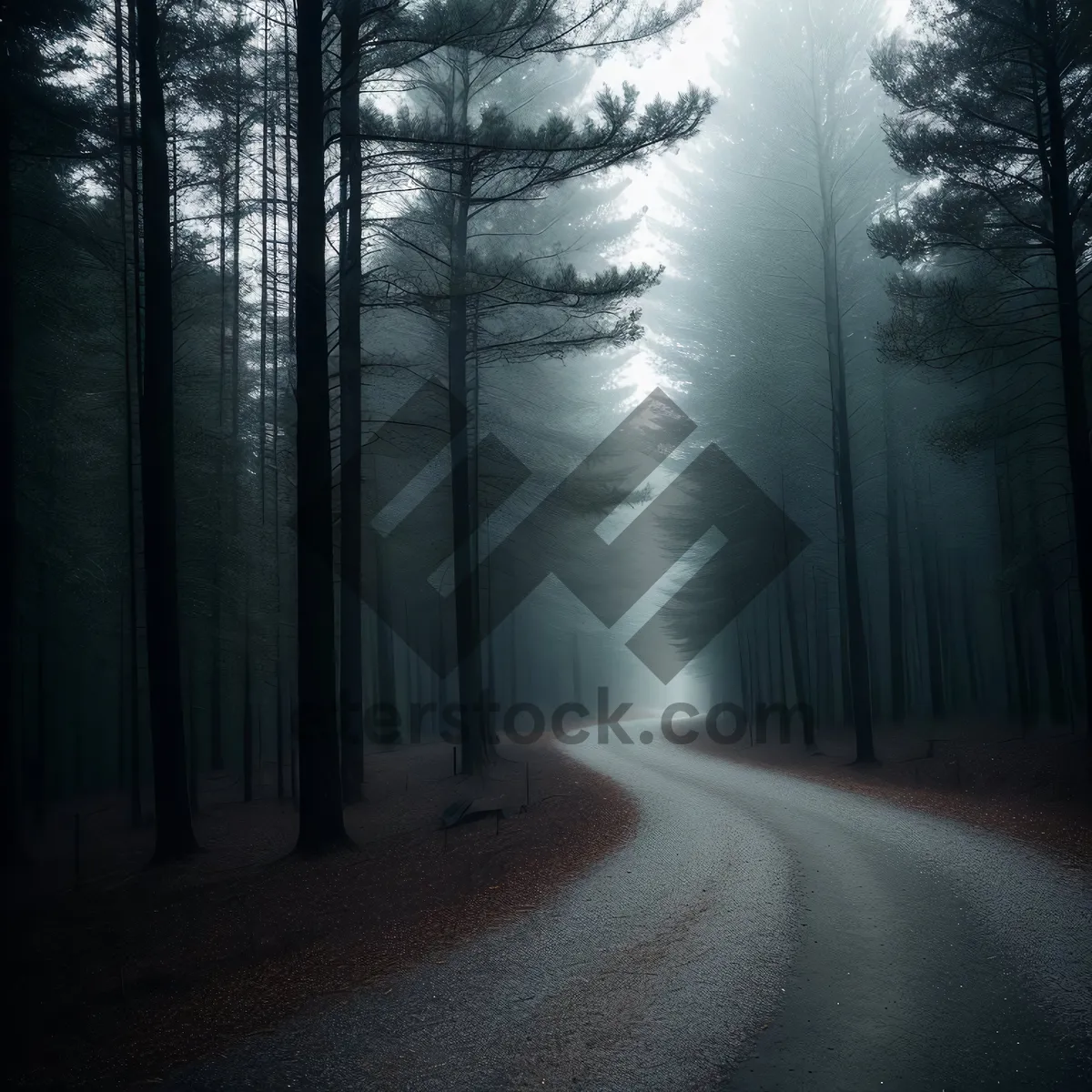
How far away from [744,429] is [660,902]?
1847 cm

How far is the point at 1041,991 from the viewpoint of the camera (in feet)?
16.7

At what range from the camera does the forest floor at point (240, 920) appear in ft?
17.5

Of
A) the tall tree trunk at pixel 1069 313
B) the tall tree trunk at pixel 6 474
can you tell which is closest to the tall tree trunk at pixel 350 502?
the tall tree trunk at pixel 6 474

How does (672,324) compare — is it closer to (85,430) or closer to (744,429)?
(744,429)

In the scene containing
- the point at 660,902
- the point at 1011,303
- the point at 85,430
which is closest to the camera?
the point at 660,902

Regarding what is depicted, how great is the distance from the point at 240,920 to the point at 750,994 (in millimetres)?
5007

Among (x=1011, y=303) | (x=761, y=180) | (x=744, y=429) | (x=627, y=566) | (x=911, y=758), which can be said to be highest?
(x=761, y=180)

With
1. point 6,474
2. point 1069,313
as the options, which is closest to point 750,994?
point 1069,313

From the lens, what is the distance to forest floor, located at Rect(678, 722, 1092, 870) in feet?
31.7

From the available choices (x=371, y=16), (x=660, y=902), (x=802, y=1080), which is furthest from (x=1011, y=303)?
(x=802, y=1080)
